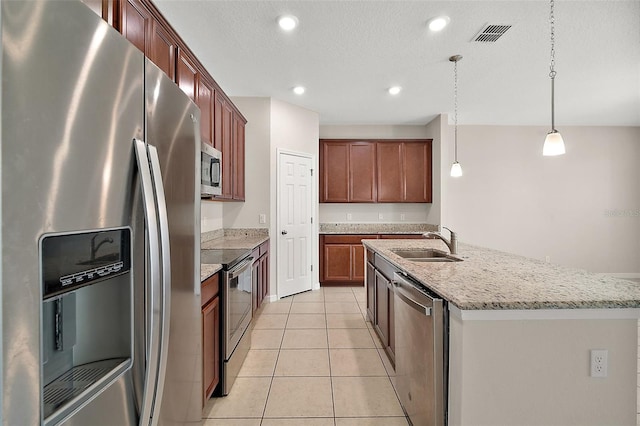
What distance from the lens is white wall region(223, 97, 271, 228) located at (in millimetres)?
4168

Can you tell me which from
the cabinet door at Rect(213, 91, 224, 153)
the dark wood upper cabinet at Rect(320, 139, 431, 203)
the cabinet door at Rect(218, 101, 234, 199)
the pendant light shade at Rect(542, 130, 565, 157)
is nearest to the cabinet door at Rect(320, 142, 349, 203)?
the dark wood upper cabinet at Rect(320, 139, 431, 203)

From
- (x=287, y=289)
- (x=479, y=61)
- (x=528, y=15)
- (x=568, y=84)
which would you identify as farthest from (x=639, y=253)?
(x=287, y=289)

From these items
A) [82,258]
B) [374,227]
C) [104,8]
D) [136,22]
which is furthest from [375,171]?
[82,258]

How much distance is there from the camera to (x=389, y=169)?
17.4 ft

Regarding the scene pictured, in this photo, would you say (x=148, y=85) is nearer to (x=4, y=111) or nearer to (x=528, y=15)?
(x=4, y=111)

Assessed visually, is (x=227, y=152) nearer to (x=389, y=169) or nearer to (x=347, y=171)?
(x=347, y=171)

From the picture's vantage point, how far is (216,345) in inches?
77.2

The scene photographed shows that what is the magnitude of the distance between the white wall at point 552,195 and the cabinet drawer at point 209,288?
186 inches

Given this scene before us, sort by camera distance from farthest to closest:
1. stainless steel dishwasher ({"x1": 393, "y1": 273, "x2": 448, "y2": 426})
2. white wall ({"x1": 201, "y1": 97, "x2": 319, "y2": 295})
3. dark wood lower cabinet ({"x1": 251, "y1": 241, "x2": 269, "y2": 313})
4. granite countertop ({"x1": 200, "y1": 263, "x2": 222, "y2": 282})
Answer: white wall ({"x1": 201, "y1": 97, "x2": 319, "y2": 295}) < dark wood lower cabinet ({"x1": 251, "y1": 241, "x2": 269, "y2": 313}) < granite countertop ({"x1": 200, "y1": 263, "x2": 222, "y2": 282}) < stainless steel dishwasher ({"x1": 393, "y1": 273, "x2": 448, "y2": 426})

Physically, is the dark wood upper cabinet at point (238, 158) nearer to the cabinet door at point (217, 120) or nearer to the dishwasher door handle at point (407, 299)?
the cabinet door at point (217, 120)

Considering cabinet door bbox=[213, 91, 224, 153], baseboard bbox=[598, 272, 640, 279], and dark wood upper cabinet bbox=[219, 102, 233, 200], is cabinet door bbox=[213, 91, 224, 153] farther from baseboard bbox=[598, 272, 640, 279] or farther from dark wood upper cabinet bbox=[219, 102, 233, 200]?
baseboard bbox=[598, 272, 640, 279]

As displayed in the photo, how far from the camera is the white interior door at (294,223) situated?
14.1ft

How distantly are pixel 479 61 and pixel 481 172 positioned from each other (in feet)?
9.36

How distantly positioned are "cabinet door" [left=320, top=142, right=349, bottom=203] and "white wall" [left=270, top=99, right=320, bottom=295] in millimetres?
493
